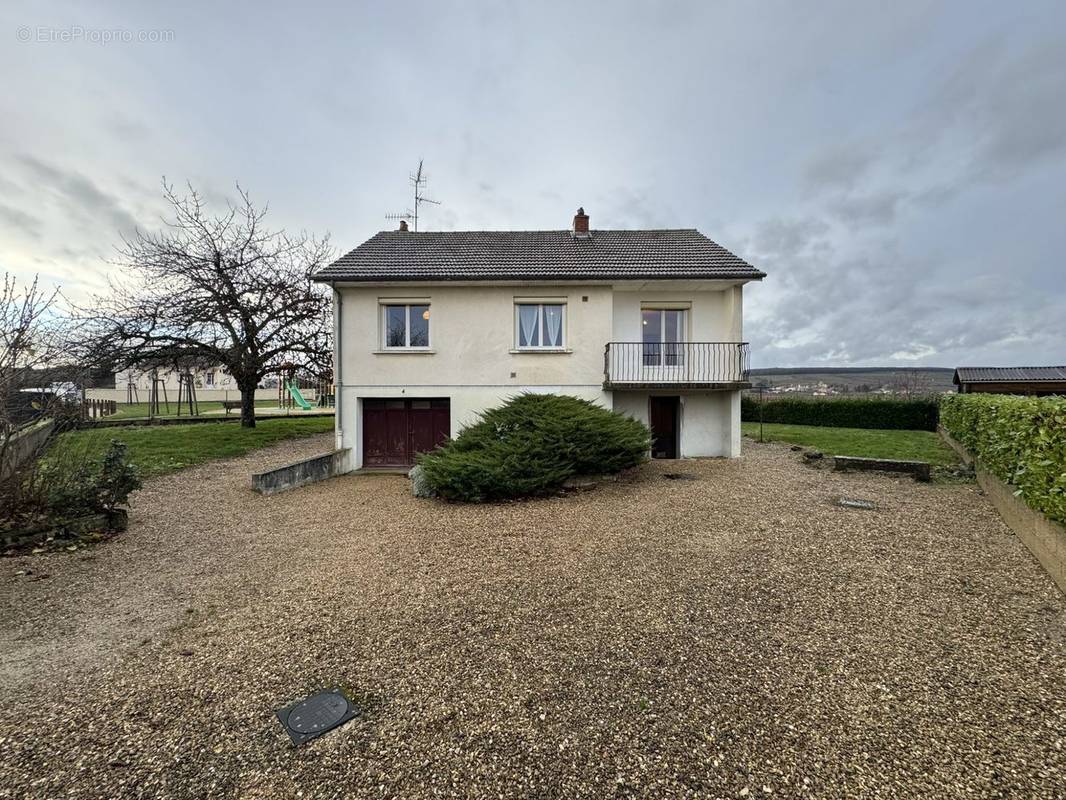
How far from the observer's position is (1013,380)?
22.6 m

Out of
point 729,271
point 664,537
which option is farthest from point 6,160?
point 729,271

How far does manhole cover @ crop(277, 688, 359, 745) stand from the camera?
8.57ft

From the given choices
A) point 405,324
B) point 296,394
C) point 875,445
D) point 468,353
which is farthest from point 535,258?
point 296,394

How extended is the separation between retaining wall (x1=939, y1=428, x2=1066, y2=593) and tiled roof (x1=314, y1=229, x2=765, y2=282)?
646 centimetres

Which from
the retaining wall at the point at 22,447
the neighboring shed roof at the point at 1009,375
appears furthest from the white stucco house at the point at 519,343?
the neighboring shed roof at the point at 1009,375

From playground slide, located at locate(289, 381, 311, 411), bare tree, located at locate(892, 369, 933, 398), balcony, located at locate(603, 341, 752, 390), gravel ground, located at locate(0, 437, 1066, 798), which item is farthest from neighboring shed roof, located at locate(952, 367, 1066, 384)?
playground slide, located at locate(289, 381, 311, 411)

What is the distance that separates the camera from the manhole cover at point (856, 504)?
7160 millimetres

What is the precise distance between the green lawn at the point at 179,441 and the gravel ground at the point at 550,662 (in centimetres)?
309

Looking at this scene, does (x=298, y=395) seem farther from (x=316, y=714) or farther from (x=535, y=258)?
(x=316, y=714)

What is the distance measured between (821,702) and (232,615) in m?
4.87

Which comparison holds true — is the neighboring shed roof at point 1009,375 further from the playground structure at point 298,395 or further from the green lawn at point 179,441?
the playground structure at point 298,395

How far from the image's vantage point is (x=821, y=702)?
2828 mm

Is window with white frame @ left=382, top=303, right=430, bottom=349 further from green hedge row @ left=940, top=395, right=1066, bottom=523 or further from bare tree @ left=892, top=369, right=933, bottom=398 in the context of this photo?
bare tree @ left=892, top=369, right=933, bottom=398

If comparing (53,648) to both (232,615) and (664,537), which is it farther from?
(664,537)
